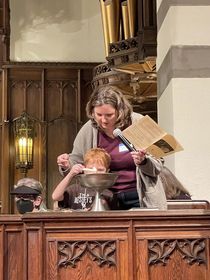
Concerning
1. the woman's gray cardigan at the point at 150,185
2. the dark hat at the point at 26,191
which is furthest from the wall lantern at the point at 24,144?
the woman's gray cardigan at the point at 150,185

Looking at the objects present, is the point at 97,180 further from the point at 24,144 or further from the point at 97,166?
the point at 24,144

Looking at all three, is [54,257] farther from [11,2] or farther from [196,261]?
[11,2]

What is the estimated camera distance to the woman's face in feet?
14.2

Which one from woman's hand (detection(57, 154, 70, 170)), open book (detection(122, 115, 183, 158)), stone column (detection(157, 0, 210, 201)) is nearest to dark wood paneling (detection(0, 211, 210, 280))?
open book (detection(122, 115, 183, 158))

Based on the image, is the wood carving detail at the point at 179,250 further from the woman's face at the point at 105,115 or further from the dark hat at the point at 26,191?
the dark hat at the point at 26,191

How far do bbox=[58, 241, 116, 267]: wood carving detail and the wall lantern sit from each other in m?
7.27

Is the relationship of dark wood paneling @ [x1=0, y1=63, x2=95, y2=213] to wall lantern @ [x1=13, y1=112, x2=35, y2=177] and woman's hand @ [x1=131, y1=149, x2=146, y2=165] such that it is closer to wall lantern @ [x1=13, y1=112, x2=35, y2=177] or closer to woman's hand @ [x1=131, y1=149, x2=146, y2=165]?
wall lantern @ [x1=13, y1=112, x2=35, y2=177]

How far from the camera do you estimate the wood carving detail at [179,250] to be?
3.79 metres

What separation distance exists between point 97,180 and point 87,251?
426mm

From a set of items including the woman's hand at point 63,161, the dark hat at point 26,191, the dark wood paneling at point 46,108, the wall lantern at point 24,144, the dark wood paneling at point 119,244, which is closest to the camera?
the dark wood paneling at point 119,244

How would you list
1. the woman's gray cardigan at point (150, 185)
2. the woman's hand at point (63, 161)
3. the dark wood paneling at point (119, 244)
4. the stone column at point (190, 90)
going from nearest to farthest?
1. the dark wood paneling at point (119, 244)
2. the woman's gray cardigan at point (150, 185)
3. the woman's hand at point (63, 161)
4. the stone column at point (190, 90)

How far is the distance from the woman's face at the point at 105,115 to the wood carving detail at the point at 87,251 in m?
0.90

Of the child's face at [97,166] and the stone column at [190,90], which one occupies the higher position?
the stone column at [190,90]

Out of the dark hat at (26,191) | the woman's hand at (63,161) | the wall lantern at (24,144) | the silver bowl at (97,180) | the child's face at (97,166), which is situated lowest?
the silver bowl at (97,180)
